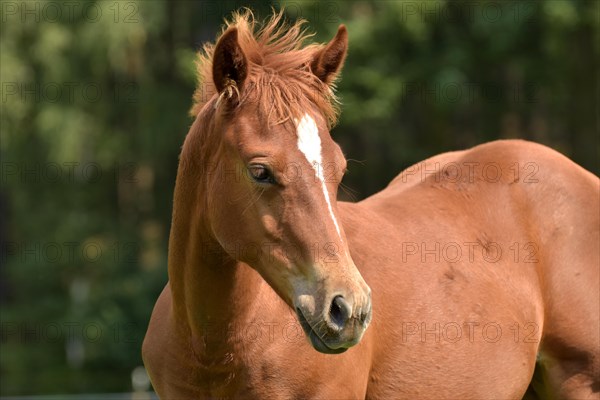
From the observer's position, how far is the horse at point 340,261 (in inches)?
→ 151

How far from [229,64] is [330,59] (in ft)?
1.66

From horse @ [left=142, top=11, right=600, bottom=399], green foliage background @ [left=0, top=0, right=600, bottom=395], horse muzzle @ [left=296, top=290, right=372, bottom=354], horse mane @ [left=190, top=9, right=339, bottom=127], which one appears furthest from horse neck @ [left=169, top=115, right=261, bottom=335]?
green foliage background @ [left=0, top=0, right=600, bottom=395]

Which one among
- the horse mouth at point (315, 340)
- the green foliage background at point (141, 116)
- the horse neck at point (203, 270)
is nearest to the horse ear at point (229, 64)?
the horse neck at point (203, 270)

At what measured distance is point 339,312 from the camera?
3594mm

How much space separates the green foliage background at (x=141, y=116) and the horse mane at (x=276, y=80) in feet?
34.7

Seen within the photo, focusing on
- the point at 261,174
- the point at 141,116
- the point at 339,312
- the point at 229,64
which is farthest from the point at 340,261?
the point at 141,116

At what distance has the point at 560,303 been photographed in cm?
522

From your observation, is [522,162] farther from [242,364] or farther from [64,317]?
[64,317]

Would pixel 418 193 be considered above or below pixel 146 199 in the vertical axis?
above

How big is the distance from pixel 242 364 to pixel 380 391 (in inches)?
32.0

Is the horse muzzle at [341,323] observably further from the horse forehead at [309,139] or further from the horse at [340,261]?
the horse forehead at [309,139]

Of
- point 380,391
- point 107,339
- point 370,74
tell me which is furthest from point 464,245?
point 107,339

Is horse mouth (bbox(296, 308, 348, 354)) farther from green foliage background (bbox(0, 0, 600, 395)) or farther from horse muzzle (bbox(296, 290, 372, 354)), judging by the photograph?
green foliage background (bbox(0, 0, 600, 395))

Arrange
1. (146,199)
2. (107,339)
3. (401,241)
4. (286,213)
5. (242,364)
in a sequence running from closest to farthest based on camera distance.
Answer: (286,213)
(242,364)
(401,241)
(107,339)
(146,199)
